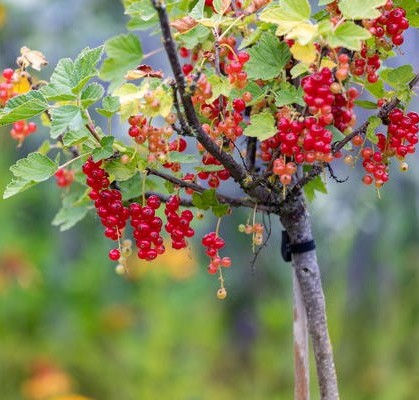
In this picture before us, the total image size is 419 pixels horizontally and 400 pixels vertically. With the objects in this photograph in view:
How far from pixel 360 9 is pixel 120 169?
0.27m

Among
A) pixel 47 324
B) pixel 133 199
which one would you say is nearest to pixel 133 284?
pixel 47 324

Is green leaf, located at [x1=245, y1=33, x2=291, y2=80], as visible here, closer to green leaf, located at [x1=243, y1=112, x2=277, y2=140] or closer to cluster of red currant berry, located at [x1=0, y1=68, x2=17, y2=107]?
green leaf, located at [x1=243, y1=112, x2=277, y2=140]

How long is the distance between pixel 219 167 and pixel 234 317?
3.16 metres

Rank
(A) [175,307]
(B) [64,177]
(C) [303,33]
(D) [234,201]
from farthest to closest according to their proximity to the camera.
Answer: (A) [175,307], (B) [64,177], (D) [234,201], (C) [303,33]

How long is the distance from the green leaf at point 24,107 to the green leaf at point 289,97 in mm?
216

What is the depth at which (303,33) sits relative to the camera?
599 mm

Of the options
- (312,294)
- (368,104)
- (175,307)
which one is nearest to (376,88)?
(368,104)

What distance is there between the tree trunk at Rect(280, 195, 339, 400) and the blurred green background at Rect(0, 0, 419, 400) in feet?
4.97

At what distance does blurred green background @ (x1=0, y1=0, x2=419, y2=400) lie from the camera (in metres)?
2.46

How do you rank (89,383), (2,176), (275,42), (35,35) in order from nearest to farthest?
(275,42)
(89,383)
(35,35)
(2,176)

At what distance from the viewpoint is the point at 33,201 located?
12.8 feet

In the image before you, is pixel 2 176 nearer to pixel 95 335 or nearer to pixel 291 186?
pixel 95 335

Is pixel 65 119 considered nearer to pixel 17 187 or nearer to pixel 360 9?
pixel 17 187

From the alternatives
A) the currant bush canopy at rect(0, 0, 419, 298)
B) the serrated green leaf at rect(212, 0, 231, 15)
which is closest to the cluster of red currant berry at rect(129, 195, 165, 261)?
the currant bush canopy at rect(0, 0, 419, 298)
